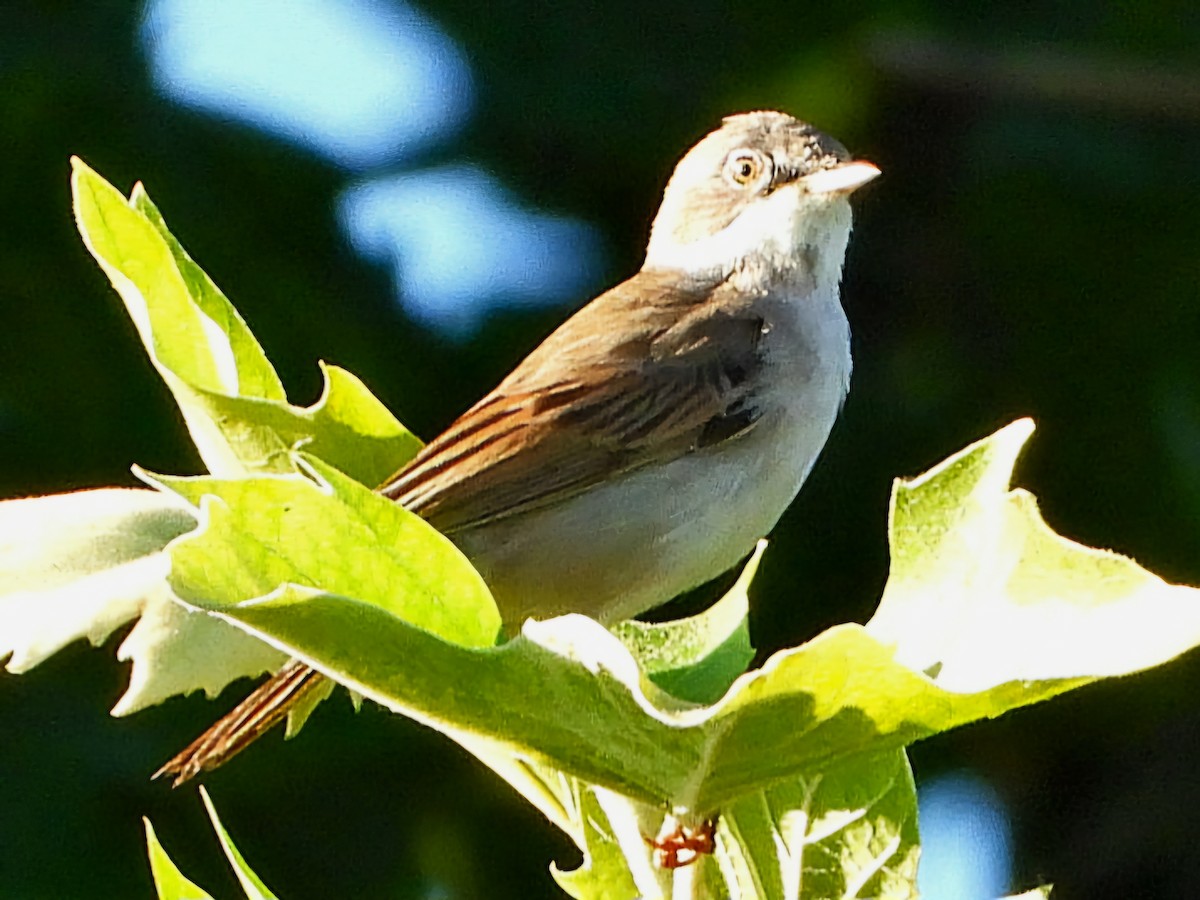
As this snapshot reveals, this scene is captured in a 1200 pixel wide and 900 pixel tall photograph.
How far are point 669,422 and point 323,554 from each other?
3.91 feet

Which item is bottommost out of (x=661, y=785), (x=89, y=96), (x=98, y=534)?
(x=661, y=785)

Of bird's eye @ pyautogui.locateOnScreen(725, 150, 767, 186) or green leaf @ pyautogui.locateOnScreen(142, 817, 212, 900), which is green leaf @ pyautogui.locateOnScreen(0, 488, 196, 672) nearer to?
green leaf @ pyautogui.locateOnScreen(142, 817, 212, 900)

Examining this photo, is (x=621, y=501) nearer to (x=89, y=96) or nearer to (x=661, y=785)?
(x=661, y=785)

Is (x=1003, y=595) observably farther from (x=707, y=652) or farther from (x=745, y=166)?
(x=745, y=166)

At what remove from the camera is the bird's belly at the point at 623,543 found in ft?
6.00

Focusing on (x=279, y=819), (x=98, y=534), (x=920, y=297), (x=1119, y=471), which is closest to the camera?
(x=98, y=534)

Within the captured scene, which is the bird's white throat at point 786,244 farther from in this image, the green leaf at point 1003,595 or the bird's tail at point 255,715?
the green leaf at point 1003,595

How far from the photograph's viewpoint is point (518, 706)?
823mm

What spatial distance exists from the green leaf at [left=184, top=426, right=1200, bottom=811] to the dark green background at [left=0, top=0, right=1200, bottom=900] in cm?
188

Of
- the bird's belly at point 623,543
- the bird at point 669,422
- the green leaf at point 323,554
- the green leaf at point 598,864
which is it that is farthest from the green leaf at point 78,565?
the bird's belly at point 623,543

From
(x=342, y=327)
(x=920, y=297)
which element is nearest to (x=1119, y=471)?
(x=920, y=297)

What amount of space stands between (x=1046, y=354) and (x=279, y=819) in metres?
1.48

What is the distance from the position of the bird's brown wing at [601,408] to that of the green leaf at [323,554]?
0.79 metres

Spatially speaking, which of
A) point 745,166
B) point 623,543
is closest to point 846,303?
point 745,166
